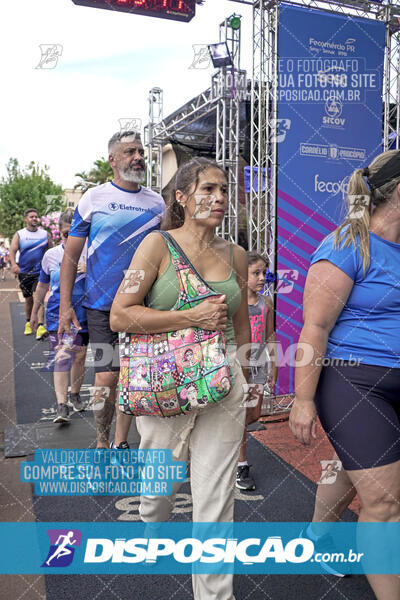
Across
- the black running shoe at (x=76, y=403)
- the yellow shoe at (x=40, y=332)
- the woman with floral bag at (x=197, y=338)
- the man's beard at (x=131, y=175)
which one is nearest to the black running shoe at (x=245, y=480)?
the woman with floral bag at (x=197, y=338)

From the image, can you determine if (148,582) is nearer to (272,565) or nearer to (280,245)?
(272,565)

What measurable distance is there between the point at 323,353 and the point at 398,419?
382mm

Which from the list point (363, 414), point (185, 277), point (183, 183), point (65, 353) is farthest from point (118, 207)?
point (363, 414)

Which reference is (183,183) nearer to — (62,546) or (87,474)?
(62,546)

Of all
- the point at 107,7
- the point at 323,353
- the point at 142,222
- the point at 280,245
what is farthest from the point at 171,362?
the point at 107,7

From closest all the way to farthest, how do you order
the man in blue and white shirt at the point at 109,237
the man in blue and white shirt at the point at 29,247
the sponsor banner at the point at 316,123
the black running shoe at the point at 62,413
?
the man in blue and white shirt at the point at 109,237 < the black running shoe at the point at 62,413 < the sponsor banner at the point at 316,123 < the man in blue and white shirt at the point at 29,247

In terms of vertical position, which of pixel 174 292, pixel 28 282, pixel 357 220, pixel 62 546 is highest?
pixel 357 220

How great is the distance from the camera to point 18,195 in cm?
3675

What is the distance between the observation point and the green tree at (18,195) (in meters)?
36.6

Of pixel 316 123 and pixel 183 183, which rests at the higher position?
pixel 316 123

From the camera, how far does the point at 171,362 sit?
194cm

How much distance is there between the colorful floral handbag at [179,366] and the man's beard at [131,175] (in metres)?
1.27

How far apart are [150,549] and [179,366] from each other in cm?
101

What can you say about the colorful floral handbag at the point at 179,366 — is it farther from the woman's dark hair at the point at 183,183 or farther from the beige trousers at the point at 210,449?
the woman's dark hair at the point at 183,183
